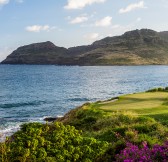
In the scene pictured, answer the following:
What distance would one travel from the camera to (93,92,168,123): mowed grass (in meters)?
28.7

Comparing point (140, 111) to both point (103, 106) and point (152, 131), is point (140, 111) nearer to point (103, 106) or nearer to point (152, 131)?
point (103, 106)

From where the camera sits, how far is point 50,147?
39.2 feet

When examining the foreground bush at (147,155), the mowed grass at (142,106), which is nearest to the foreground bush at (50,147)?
the foreground bush at (147,155)

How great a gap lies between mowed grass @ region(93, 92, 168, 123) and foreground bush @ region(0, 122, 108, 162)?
45.4 ft

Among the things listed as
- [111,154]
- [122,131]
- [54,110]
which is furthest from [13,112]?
[111,154]

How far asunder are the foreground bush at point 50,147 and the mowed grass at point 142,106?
1382 centimetres

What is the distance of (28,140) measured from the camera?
38.5 ft

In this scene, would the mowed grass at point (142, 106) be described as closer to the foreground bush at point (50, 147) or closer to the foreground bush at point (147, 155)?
the foreground bush at point (50, 147)

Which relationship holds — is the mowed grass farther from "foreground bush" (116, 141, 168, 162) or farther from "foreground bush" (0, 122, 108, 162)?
"foreground bush" (116, 141, 168, 162)

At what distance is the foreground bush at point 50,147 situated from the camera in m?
11.3

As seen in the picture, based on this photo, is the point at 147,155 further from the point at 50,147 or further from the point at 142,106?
the point at 142,106

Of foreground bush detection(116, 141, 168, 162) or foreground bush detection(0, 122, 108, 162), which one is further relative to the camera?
foreground bush detection(0, 122, 108, 162)

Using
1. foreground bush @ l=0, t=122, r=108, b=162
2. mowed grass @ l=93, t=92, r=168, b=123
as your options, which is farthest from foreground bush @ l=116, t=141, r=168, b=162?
mowed grass @ l=93, t=92, r=168, b=123

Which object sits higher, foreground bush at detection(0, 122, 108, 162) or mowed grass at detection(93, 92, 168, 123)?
foreground bush at detection(0, 122, 108, 162)
